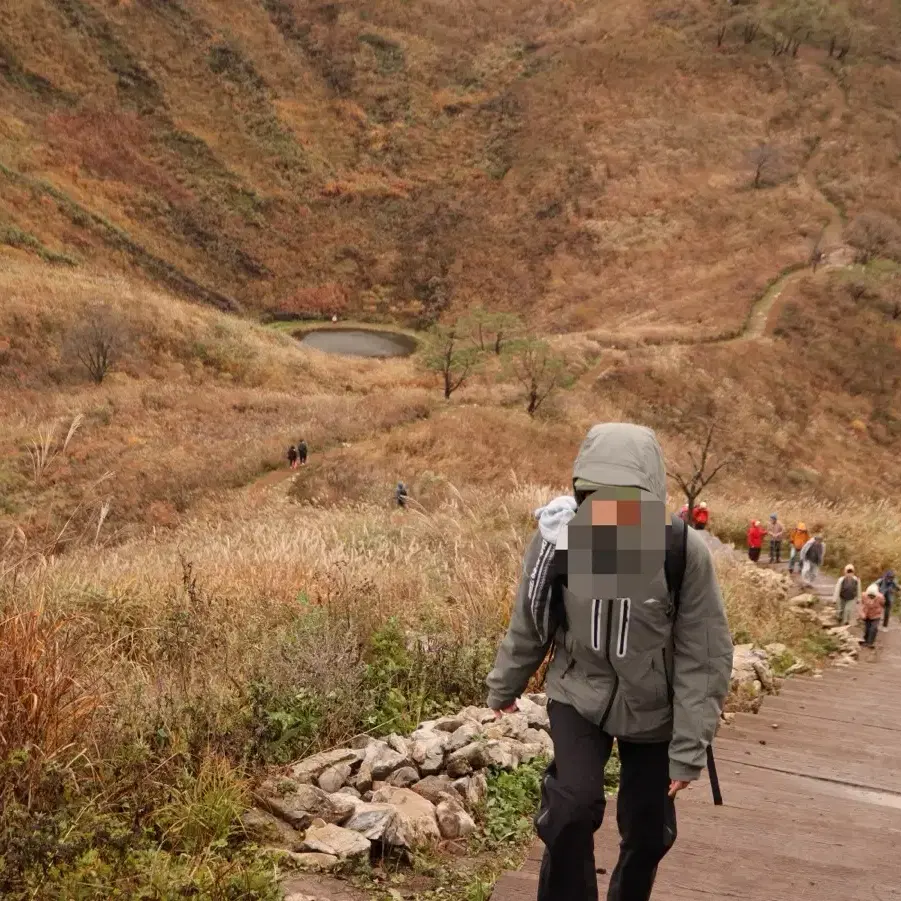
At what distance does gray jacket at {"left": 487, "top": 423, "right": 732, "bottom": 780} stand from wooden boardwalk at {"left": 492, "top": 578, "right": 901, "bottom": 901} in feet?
2.45

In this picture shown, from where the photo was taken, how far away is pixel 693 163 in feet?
176

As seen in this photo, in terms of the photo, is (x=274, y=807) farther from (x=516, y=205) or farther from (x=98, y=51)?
(x=98, y=51)

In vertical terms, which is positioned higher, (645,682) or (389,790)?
(645,682)

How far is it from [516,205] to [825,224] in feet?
61.7

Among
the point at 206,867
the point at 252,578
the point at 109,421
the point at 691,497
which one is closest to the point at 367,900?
the point at 206,867

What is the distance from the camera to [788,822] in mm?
3150

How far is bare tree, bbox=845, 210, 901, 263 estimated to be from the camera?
4275 cm

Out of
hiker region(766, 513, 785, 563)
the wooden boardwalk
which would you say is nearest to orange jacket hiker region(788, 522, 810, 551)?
hiker region(766, 513, 785, 563)

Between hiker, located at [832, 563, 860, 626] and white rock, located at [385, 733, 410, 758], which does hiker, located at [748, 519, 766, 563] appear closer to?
hiker, located at [832, 563, 860, 626]

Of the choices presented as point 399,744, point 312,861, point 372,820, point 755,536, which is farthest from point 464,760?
point 755,536

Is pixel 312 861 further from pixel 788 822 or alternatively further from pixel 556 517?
pixel 788 822

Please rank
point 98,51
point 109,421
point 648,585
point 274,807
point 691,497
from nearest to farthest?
point 648,585, point 274,807, point 691,497, point 109,421, point 98,51

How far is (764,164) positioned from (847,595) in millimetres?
49045

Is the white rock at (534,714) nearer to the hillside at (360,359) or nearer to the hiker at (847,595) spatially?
the hillside at (360,359)
